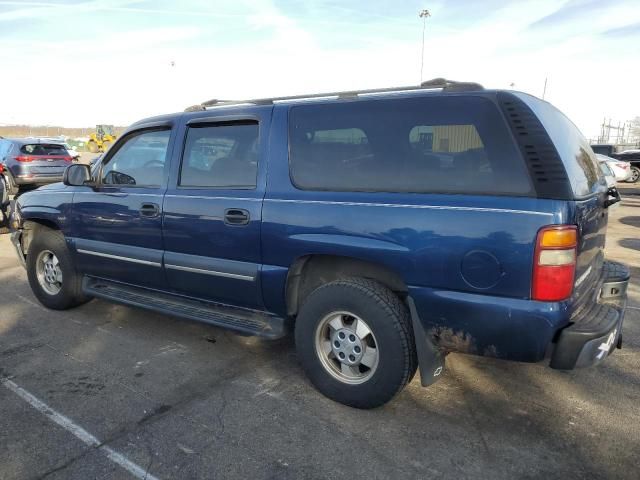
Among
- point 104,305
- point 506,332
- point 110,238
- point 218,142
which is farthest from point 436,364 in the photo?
point 104,305

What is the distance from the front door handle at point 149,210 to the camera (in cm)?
379

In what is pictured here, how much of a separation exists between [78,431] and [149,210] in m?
1.66

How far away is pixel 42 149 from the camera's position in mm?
13898

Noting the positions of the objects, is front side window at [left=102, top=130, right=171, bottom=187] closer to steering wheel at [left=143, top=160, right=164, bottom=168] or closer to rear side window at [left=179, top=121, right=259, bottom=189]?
steering wheel at [left=143, top=160, right=164, bottom=168]

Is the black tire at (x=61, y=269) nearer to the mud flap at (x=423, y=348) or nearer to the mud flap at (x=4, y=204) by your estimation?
the mud flap at (x=423, y=348)

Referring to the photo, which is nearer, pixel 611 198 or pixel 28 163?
pixel 611 198

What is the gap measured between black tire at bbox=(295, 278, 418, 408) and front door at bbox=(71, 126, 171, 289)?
56.4 inches

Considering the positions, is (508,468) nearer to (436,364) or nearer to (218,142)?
(436,364)

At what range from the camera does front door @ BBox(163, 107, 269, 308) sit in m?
3.35

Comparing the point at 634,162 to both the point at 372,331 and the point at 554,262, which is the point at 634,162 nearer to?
the point at 554,262

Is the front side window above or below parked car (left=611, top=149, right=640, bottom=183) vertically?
above

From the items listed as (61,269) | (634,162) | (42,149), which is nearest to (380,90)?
(61,269)

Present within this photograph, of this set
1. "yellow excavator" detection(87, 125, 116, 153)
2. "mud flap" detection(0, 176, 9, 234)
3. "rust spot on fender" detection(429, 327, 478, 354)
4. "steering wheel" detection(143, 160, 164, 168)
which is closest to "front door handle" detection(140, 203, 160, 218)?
"steering wheel" detection(143, 160, 164, 168)

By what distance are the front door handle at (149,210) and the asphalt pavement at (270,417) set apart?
1076mm
